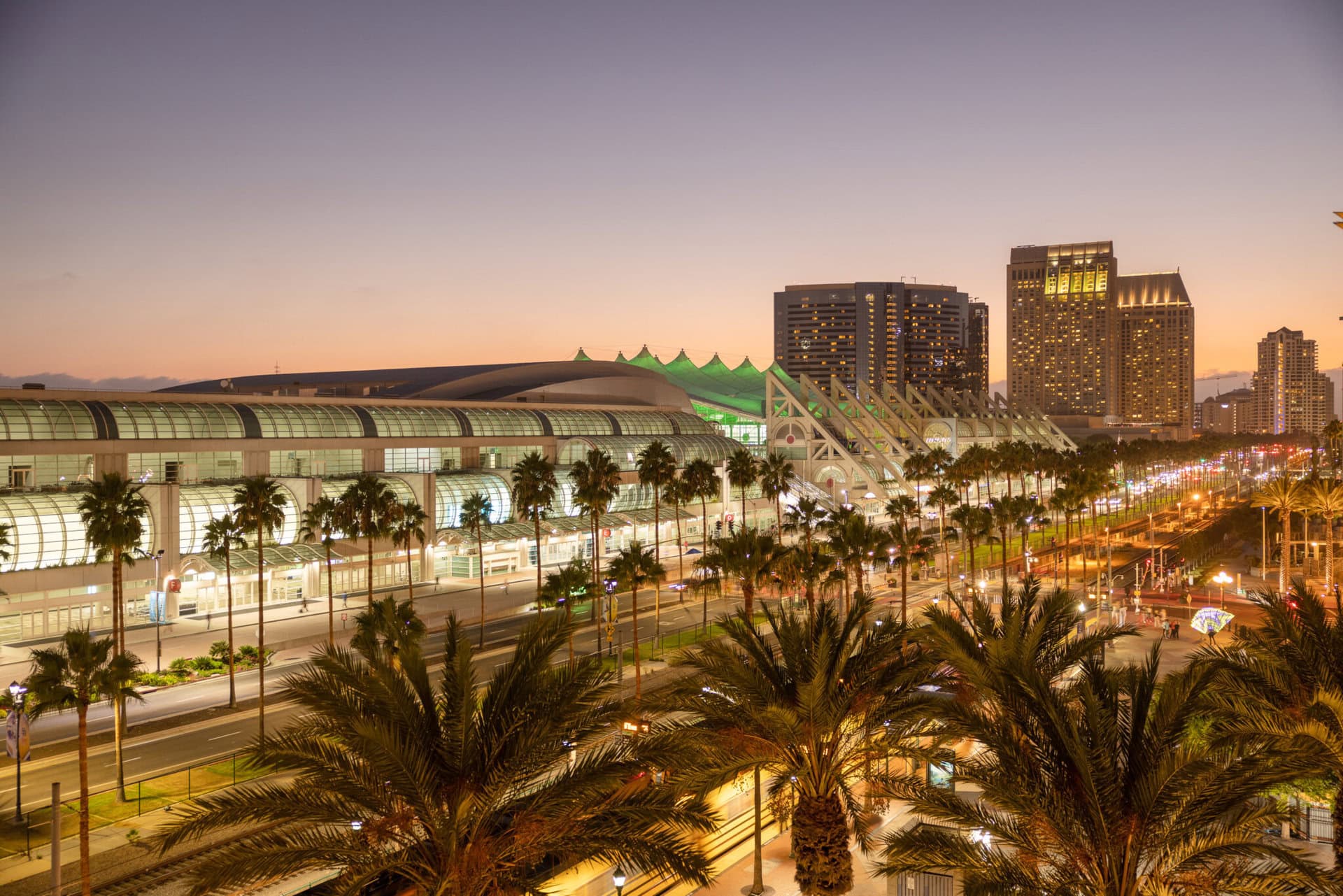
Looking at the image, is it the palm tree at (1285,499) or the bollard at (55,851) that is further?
the palm tree at (1285,499)

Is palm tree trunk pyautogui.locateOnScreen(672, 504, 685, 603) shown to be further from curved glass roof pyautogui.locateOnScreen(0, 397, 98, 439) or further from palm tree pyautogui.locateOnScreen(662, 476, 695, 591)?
curved glass roof pyautogui.locateOnScreen(0, 397, 98, 439)

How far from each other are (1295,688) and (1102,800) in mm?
6927

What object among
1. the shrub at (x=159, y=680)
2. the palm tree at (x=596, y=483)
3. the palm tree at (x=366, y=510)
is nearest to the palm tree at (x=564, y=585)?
the palm tree at (x=596, y=483)

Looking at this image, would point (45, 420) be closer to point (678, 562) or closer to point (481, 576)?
point (481, 576)

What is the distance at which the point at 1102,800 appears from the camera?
43.1 ft

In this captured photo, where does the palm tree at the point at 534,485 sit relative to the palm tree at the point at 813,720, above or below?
above

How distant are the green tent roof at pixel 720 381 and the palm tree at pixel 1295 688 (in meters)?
108

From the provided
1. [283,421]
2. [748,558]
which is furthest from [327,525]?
[748,558]

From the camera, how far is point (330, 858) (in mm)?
12984

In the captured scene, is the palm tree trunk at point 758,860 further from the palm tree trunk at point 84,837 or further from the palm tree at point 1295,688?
the palm tree trunk at point 84,837

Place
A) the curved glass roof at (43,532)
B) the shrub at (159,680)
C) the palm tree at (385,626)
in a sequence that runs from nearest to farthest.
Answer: the palm tree at (385,626) → the shrub at (159,680) → the curved glass roof at (43,532)

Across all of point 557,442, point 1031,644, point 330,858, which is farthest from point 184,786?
point 557,442

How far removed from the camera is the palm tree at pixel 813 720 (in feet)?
57.9

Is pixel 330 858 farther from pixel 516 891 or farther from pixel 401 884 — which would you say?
pixel 401 884
